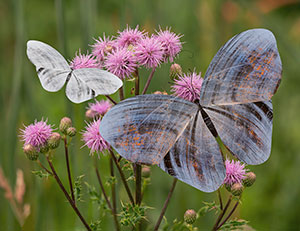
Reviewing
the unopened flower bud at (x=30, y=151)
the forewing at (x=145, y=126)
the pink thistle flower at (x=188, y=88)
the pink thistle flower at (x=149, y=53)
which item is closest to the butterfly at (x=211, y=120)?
the forewing at (x=145, y=126)

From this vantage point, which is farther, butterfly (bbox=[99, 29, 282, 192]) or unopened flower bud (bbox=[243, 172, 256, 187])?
A: unopened flower bud (bbox=[243, 172, 256, 187])

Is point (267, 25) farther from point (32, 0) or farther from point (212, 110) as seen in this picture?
point (32, 0)

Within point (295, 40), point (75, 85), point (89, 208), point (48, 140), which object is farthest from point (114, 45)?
point (295, 40)

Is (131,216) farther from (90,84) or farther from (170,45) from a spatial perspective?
(170,45)

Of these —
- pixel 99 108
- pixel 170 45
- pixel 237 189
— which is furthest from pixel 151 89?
pixel 237 189

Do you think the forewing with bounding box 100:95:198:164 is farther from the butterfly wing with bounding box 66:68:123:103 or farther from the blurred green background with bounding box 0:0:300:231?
the blurred green background with bounding box 0:0:300:231

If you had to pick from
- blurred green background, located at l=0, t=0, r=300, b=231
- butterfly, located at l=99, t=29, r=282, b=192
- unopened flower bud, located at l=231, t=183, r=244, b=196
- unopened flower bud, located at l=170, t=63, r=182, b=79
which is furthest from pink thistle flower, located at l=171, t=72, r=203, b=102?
blurred green background, located at l=0, t=0, r=300, b=231
